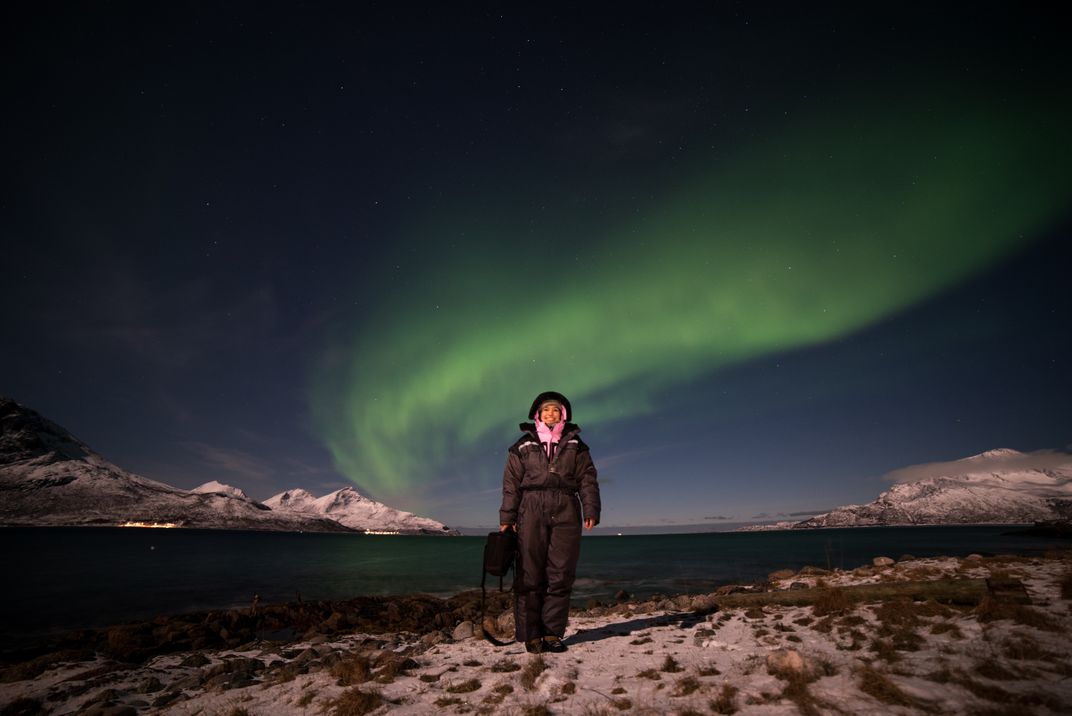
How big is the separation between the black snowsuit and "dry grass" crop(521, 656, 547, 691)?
73cm

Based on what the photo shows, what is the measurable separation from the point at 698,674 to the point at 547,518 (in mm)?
2937

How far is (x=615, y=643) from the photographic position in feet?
26.9

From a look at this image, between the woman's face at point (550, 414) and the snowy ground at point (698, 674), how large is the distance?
3.77m

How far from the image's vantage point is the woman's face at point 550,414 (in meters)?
8.09

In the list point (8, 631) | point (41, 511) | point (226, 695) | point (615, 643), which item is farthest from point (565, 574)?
point (41, 511)

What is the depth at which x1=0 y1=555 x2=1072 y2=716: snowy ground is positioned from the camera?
A: 166 inches

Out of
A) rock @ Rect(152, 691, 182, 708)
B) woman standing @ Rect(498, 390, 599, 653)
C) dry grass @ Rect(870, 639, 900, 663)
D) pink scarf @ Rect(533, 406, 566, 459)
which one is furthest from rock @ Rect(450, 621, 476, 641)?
dry grass @ Rect(870, 639, 900, 663)

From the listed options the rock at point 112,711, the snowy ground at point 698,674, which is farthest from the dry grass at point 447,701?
the rock at point 112,711

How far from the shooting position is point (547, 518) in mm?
7383

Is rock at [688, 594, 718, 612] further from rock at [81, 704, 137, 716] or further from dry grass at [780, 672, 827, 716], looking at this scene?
rock at [81, 704, 137, 716]

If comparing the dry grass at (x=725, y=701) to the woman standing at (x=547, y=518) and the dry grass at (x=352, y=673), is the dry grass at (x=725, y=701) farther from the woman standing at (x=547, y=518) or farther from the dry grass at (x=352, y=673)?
the dry grass at (x=352, y=673)

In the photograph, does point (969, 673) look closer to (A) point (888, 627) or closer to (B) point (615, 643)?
(A) point (888, 627)

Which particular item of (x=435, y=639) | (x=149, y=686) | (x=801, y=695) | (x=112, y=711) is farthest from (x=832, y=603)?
(x=149, y=686)

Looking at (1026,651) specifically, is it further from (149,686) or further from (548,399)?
(149,686)
